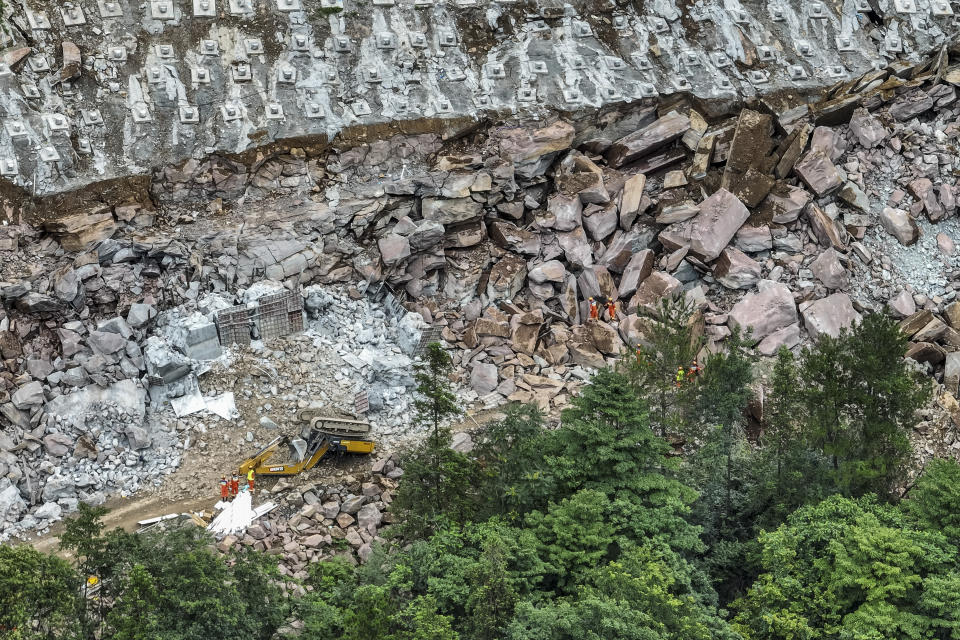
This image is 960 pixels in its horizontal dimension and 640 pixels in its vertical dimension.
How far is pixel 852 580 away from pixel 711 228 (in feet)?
38.7

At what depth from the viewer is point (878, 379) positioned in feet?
75.5

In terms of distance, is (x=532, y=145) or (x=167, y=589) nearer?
(x=167, y=589)

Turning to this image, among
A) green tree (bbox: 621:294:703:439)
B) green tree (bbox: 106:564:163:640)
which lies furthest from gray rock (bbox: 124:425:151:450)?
green tree (bbox: 621:294:703:439)

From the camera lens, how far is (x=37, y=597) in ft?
56.7

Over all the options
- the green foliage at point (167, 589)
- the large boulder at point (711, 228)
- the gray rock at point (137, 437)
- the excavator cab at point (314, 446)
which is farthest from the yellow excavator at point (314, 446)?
the large boulder at point (711, 228)

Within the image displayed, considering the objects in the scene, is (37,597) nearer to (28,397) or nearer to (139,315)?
(28,397)

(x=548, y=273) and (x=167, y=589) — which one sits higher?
(x=167, y=589)

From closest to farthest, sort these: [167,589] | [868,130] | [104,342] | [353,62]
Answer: [167,589]
[104,342]
[353,62]
[868,130]

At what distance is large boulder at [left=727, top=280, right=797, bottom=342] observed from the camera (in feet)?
95.2

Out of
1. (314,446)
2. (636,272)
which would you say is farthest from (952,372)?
(314,446)

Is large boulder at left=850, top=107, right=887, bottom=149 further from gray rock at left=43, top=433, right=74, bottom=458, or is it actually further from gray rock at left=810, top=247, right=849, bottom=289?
gray rock at left=43, top=433, right=74, bottom=458

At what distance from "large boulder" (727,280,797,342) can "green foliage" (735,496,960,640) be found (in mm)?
6977

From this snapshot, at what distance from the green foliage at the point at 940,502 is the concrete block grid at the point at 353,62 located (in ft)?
48.2

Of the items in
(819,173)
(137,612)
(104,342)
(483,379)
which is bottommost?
(483,379)
